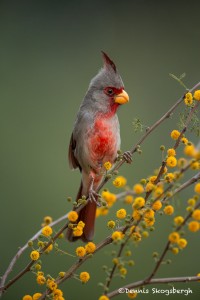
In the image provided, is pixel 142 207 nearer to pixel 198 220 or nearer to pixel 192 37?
pixel 198 220

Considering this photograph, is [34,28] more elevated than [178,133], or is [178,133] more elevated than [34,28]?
[34,28]

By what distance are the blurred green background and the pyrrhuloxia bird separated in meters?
0.53

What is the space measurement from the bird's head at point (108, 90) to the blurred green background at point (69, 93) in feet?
2.26

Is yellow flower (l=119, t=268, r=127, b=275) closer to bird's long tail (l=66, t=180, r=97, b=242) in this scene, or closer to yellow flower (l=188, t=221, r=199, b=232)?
yellow flower (l=188, t=221, r=199, b=232)

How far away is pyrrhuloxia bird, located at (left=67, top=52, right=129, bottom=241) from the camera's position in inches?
124

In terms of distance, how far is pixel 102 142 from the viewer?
318 cm

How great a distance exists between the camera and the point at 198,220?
4.89 feet

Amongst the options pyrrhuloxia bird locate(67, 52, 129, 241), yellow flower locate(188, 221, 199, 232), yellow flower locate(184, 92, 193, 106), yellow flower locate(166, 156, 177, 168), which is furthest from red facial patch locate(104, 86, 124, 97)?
yellow flower locate(188, 221, 199, 232)

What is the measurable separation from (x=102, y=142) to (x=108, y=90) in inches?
11.7

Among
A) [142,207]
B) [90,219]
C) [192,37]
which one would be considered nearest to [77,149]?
[90,219]

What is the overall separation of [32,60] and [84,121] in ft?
9.63

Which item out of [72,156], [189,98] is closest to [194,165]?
[189,98]

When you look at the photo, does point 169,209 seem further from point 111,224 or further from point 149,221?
point 111,224

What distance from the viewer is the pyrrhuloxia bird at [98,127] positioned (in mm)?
3154
